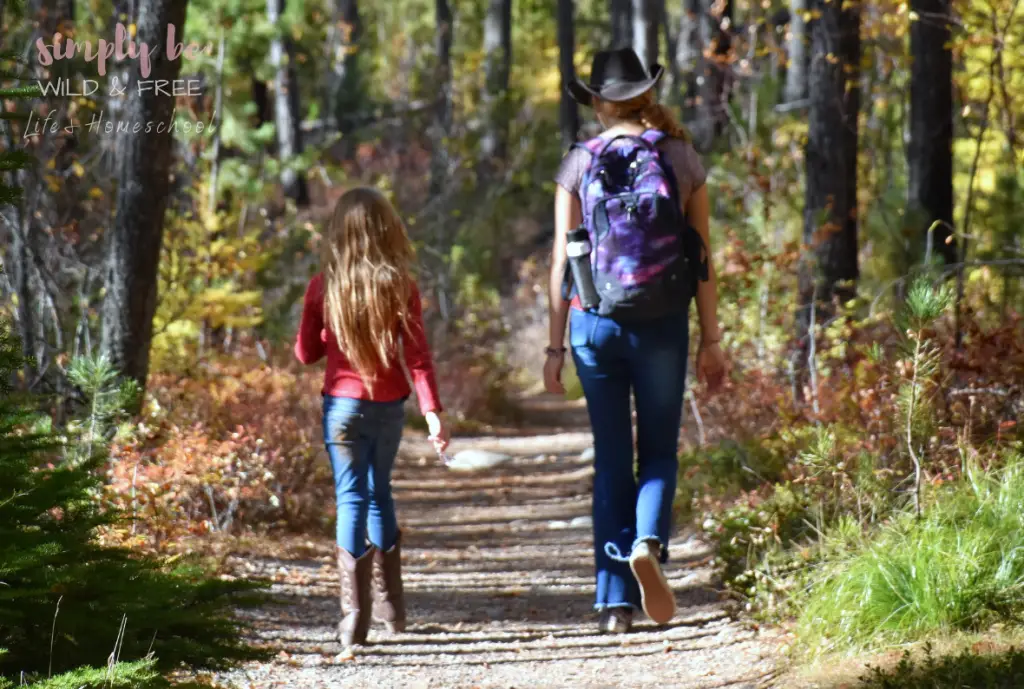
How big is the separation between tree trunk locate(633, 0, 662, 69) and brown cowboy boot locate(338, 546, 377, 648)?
1450 cm

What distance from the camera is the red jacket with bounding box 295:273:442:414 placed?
17.0ft

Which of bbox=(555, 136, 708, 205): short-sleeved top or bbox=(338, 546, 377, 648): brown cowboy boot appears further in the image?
bbox=(338, 546, 377, 648): brown cowboy boot

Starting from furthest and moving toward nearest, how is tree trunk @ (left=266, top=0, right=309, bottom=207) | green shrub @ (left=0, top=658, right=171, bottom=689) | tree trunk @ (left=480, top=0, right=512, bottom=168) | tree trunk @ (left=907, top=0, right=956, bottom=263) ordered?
tree trunk @ (left=480, top=0, right=512, bottom=168) < tree trunk @ (left=266, top=0, right=309, bottom=207) < tree trunk @ (left=907, top=0, right=956, bottom=263) < green shrub @ (left=0, top=658, right=171, bottom=689)

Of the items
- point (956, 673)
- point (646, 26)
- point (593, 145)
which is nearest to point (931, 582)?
point (956, 673)

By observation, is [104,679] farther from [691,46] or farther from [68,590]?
[691,46]

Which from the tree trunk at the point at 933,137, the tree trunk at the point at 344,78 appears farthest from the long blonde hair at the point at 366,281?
the tree trunk at the point at 344,78

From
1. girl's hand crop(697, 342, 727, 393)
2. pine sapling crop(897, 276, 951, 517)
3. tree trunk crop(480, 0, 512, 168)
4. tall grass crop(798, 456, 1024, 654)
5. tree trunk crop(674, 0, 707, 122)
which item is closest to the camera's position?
tall grass crop(798, 456, 1024, 654)

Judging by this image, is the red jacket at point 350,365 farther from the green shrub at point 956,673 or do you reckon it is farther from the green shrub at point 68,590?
the green shrub at point 956,673

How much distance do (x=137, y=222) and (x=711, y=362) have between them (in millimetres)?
3479

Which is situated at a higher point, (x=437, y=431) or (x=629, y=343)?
(x=629, y=343)

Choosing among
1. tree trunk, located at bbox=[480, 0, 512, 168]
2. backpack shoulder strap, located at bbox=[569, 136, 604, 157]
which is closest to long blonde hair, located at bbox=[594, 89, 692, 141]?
backpack shoulder strap, located at bbox=[569, 136, 604, 157]

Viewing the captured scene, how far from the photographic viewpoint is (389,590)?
549 centimetres

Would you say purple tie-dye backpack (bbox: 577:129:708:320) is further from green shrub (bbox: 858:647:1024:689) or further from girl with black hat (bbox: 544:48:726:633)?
green shrub (bbox: 858:647:1024:689)

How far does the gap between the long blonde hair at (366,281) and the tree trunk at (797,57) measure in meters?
7.06
